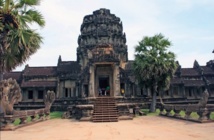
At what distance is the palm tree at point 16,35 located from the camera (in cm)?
1252

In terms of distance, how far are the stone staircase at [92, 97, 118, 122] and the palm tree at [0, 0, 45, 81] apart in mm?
7698

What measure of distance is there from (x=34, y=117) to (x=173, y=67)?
1586cm

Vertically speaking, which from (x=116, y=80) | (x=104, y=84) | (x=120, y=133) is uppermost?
(x=116, y=80)

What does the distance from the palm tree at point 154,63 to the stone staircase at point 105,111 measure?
5.61m

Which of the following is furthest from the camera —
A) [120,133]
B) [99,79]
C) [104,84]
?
[104,84]

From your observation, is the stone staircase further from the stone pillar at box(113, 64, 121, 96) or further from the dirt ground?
the dirt ground

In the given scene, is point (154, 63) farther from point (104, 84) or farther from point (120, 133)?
point (120, 133)

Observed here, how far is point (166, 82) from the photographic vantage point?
Result: 23812 mm

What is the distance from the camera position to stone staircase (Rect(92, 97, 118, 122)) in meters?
17.0

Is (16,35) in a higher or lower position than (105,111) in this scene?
higher

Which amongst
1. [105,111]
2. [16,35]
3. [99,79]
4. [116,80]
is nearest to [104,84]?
[99,79]

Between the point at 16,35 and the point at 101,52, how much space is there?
38.2 ft

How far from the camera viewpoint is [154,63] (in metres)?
23.2

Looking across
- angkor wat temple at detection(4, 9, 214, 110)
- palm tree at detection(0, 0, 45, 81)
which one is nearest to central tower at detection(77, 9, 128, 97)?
angkor wat temple at detection(4, 9, 214, 110)
